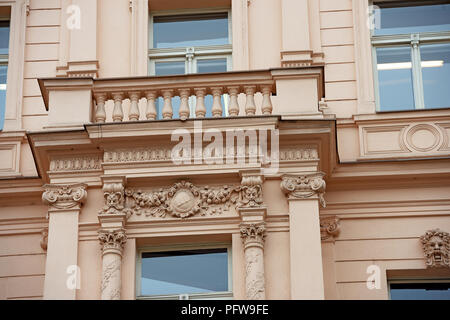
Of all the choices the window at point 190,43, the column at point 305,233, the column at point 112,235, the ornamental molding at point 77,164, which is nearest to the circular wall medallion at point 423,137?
the column at point 305,233

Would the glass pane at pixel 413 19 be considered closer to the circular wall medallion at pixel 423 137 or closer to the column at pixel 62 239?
the circular wall medallion at pixel 423 137

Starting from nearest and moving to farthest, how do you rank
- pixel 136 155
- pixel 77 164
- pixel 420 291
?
pixel 136 155
pixel 77 164
pixel 420 291

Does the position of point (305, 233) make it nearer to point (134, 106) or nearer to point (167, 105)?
point (167, 105)

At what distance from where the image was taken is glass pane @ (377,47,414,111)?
1734cm

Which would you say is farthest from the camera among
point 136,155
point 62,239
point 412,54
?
point 412,54

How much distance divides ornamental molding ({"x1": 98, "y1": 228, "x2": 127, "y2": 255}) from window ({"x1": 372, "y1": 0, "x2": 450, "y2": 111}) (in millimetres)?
4639

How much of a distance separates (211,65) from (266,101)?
2571 millimetres

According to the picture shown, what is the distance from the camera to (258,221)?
14680mm

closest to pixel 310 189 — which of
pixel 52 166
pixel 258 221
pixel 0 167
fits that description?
pixel 258 221

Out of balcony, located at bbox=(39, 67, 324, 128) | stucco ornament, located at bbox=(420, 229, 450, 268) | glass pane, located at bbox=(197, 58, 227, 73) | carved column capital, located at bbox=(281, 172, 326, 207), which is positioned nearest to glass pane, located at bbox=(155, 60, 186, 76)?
glass pane, located at bbox=(197, 58, 227, 73)

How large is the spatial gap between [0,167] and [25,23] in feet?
8.39

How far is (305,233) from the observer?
14633 millimetres

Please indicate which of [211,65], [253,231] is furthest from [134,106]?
[211,65]

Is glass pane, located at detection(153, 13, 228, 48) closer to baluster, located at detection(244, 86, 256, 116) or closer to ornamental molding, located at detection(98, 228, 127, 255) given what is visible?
baluster, located at detection(244, 86, 256, 116)
